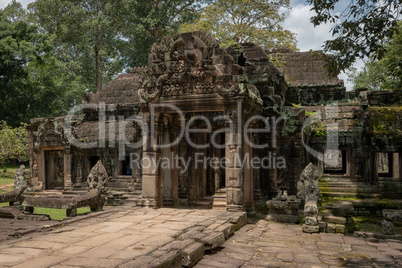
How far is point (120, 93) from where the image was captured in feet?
70.7

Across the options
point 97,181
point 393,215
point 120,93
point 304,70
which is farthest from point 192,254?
point 120,93

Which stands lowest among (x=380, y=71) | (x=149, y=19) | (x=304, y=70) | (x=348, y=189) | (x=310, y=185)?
(x=348, y=189)

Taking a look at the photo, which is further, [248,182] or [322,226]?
[248,182]

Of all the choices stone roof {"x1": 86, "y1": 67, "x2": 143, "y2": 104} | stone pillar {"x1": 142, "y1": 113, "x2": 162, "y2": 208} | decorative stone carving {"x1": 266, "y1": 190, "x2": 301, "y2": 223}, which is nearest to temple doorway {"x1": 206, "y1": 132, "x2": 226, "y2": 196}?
stone pillar {"x1": 142, "y1": 113, "x2": 162, "y2": 208}

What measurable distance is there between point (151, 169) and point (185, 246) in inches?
168

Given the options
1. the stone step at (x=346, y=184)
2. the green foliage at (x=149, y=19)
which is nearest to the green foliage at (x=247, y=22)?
the green foliage at (x=149, y=19)

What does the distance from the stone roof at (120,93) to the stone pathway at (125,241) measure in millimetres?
13356

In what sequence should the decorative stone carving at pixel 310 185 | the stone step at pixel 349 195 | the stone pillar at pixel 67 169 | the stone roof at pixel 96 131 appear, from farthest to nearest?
the stone pillar at pixel 67 169, the stone roof at pixel 96 131, the stone step at pixel 349 195, the decorative stone carving at pixel 310 185

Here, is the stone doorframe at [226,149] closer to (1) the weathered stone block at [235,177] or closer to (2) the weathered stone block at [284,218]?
(1) the weathered stone block at [235,177]

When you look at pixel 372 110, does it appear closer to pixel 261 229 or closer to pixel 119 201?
pixel 261 229

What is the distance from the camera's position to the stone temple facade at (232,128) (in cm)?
902

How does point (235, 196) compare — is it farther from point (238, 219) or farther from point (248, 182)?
point (248, 182)

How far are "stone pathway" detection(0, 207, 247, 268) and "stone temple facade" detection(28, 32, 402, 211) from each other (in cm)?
140

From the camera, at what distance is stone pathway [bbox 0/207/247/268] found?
487 centimetres
